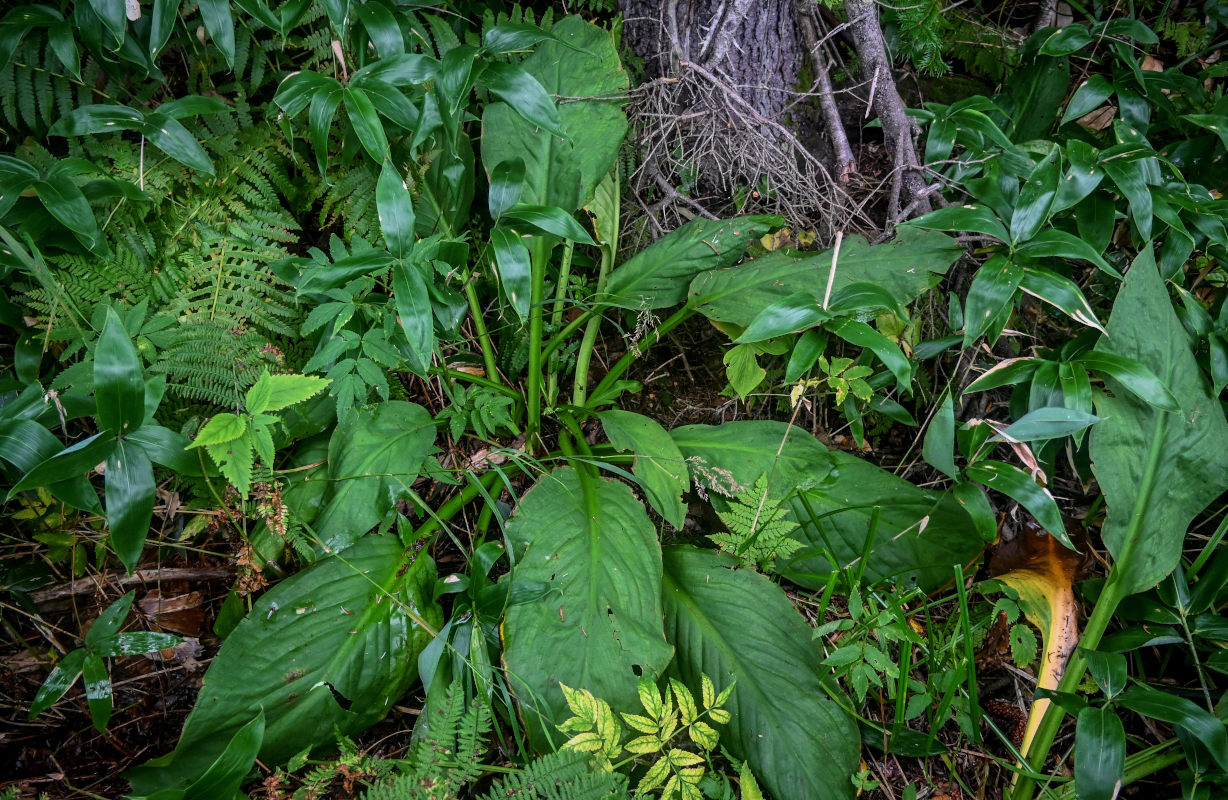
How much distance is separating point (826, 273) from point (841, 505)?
662 millimetres

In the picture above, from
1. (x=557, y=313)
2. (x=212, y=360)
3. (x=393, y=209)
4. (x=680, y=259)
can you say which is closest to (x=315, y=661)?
(x=212, y=360)

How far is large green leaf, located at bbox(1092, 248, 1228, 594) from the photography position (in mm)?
1713

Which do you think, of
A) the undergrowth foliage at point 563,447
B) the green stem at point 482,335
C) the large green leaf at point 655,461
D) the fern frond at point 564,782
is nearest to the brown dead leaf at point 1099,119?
the undergrowth foliage at point 563,447

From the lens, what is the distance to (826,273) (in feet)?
6.58

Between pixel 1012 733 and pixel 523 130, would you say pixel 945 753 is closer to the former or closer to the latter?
pixel 1012 733

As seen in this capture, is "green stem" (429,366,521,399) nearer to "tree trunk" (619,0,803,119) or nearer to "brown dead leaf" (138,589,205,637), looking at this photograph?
"brown dead leaf" (138,589,205,637)

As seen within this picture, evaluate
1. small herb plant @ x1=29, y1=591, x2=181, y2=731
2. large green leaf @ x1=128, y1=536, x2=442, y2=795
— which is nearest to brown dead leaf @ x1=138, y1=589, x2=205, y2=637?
small herb plant @ x1=29, y1=591, x2=181, y2=731

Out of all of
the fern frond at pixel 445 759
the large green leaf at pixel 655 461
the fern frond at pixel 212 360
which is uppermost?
the fern frond at pixel 212 360

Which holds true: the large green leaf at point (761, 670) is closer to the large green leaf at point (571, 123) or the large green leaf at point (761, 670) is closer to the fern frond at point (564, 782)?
the fern frond at point (564, 782)

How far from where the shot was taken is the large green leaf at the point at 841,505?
180 centimetres

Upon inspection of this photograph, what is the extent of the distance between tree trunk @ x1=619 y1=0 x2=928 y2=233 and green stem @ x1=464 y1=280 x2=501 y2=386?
69cm

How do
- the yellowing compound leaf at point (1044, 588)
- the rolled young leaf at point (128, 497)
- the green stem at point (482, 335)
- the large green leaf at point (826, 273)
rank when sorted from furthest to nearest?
1. the green stem at point (482, 335)
2. the large green leaf at point (826, 273)
3. the yellowing compound leaf at point (1044, 588)
4. the rolled young leaf at point (128, 497)

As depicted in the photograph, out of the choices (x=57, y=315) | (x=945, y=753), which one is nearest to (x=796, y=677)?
(x=945, y=753)

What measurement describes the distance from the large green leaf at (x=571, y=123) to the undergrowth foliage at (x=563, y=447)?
1cm
